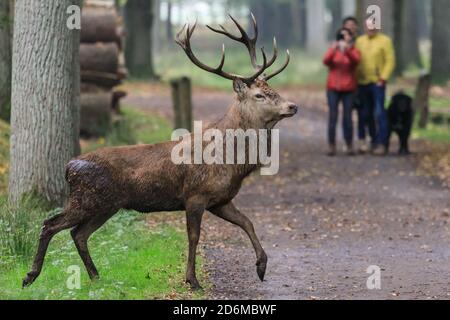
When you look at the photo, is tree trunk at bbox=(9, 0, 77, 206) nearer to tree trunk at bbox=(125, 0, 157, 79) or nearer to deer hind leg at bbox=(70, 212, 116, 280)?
deer hind leg at bbox=(70, 212, 116, 280)

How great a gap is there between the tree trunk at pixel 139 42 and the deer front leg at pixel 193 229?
1001 inches

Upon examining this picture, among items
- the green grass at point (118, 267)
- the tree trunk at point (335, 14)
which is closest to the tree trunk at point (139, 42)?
the green grass at point (118, 267)

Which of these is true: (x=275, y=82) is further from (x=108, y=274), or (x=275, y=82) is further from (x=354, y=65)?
(x=108, y=274)

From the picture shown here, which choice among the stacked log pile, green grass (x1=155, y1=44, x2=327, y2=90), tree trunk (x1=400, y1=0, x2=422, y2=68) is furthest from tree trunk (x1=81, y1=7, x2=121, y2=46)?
tree trunk (x1=400, y1=0, x2=422, y2=68)

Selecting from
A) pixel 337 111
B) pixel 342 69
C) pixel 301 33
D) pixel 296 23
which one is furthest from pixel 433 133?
pixel 301 33

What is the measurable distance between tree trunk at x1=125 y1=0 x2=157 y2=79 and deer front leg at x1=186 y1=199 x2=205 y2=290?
2543cm

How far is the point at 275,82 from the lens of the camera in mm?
39375

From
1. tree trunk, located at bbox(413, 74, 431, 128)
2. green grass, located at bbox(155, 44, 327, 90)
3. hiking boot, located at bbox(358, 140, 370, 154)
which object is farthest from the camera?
green grass, located at bbox(155, 44, 327, 90)

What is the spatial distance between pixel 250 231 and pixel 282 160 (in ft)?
30.3

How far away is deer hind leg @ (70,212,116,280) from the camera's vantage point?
31.3 feet

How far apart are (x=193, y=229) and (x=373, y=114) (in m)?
9.90

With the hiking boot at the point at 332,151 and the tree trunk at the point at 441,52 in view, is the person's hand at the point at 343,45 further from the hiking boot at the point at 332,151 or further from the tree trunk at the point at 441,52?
the tree trunk at the point at 441,52

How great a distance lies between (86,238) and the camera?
9.59m

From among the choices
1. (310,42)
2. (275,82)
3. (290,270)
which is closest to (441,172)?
(290,270)
